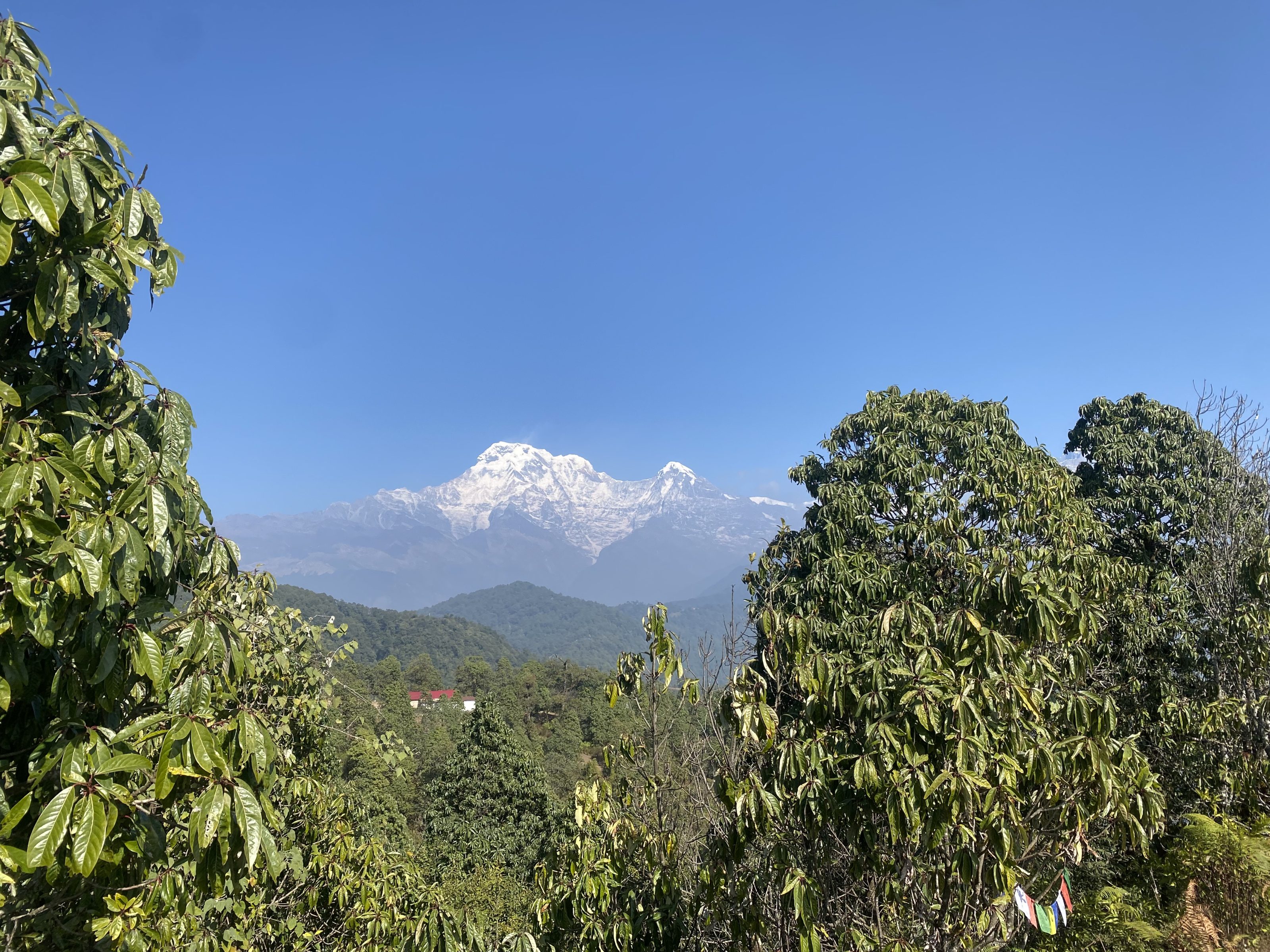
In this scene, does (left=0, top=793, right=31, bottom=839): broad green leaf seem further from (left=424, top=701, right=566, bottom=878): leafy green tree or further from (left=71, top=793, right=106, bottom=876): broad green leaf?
(left=424, top=701, right=566, bottom=878): leafy green tree

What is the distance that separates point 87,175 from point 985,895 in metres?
5.49

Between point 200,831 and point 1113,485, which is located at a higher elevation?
point 1113,485

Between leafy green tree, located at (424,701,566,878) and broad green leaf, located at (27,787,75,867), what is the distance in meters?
20.1

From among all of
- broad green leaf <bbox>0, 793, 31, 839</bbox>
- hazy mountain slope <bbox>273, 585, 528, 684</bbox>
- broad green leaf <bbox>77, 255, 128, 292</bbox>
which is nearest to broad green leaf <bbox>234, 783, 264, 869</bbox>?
broad green leaf <bbox>0, 793, 31, 839</bbox>

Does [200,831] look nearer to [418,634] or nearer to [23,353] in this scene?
[23,353]

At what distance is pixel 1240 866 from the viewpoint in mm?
6773

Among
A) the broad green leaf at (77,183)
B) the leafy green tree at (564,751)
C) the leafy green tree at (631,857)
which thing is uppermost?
the broad green leaf at (77,183)

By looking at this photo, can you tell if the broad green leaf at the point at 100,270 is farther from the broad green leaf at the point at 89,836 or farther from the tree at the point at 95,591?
the broad green leaf at the point at 89,836

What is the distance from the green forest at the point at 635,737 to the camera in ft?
7.38

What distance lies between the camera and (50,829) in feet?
6.43

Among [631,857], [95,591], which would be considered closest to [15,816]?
[95,591]

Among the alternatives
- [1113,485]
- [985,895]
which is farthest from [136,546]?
[1113,485]

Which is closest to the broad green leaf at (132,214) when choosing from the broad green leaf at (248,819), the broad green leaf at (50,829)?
the broad green leaf at (50,829)

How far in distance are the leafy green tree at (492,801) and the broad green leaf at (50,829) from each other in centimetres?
2007
